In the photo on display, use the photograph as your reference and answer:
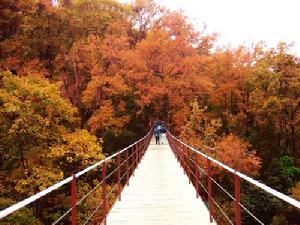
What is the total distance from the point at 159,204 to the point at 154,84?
1042 inches

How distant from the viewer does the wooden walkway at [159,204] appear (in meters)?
7.19

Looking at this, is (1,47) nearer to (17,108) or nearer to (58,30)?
(58,30)

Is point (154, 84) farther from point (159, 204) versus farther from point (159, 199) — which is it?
point (159, 204)

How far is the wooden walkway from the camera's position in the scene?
7.19 m

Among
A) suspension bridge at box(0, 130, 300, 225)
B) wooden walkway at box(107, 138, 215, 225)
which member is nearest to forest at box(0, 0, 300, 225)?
wooden walkway at box(107, 138, 215, 225)

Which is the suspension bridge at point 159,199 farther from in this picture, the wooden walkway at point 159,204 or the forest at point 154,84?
the forest at point 154,84

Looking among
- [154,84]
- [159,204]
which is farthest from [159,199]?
[154,84]

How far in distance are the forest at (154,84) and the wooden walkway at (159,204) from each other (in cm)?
1138

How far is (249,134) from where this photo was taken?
4181cm

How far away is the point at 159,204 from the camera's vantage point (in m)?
8.73

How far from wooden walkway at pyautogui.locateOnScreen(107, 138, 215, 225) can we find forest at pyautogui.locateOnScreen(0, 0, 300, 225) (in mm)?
11384

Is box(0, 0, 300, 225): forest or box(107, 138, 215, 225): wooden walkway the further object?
box(0, 0, 300, 225): forest

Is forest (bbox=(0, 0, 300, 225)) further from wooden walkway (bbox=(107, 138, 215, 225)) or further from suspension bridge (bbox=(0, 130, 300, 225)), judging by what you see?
suspension bridge (bbox=(0, 130, 300, 225))

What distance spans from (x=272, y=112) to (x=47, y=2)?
21533 mm
